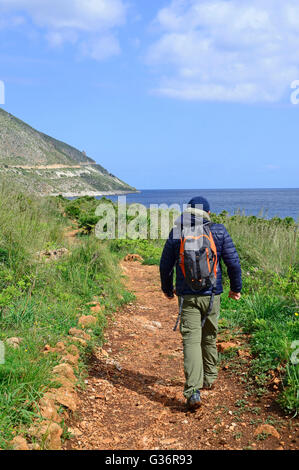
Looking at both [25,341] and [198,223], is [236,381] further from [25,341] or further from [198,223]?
[25,341]

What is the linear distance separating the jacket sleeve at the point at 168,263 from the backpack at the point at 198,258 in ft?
0.56

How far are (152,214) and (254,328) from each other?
1147cm

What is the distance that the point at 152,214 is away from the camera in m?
16.6

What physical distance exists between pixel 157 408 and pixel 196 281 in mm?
1329

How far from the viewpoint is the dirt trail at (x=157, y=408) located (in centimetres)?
339

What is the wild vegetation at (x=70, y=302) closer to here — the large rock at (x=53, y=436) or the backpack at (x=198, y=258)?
the large rock at (x=53, y=436)

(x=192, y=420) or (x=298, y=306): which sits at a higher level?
(x=298, y=306)

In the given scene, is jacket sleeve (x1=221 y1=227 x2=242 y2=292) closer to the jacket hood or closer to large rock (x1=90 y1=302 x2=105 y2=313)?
the jacket hood

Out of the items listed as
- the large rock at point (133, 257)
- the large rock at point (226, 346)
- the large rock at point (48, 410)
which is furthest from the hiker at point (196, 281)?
the large rock at point (133, 257)

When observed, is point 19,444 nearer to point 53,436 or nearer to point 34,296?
point 53,436

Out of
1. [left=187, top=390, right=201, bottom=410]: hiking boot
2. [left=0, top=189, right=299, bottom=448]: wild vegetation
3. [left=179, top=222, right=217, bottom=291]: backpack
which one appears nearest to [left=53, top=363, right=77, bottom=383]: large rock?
[left=0, top=189, right=299, bottom=448]: wild vegetation
